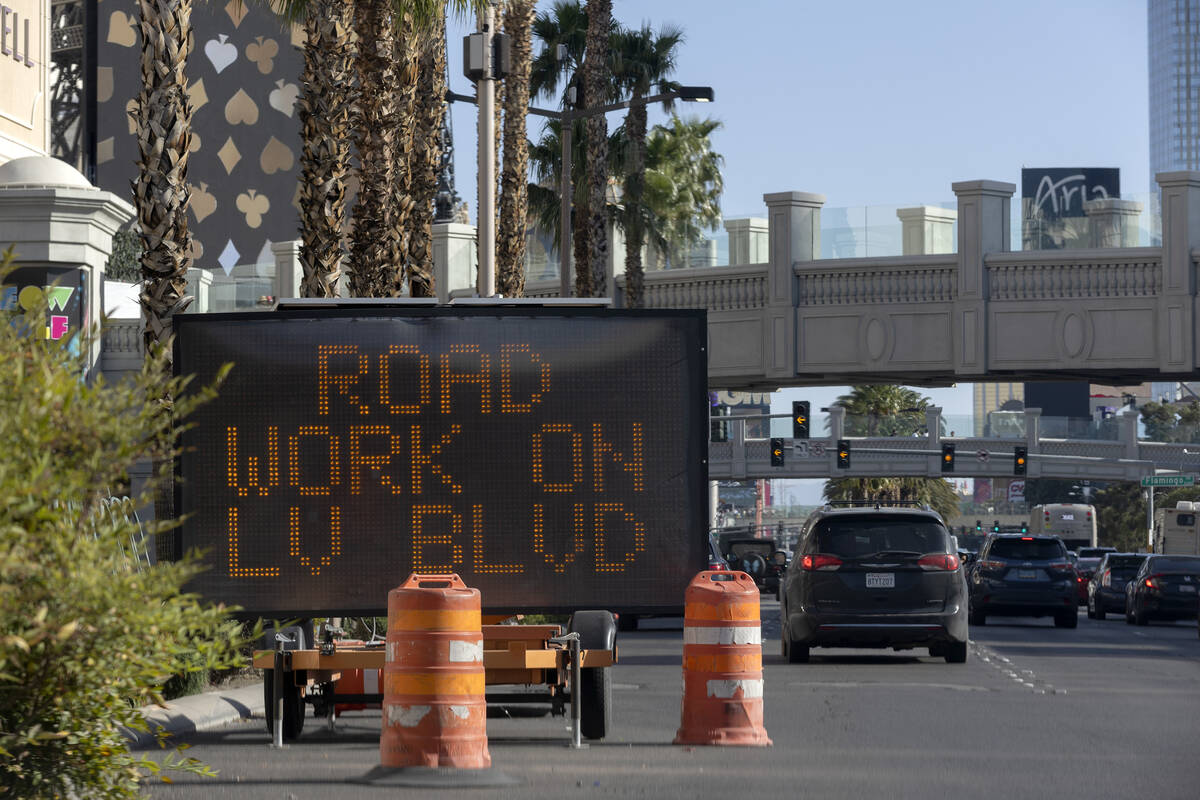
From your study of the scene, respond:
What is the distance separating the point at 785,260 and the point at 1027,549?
15.7 m

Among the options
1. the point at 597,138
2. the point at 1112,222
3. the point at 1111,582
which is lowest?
the point at 1111,582

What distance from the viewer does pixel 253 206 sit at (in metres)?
102

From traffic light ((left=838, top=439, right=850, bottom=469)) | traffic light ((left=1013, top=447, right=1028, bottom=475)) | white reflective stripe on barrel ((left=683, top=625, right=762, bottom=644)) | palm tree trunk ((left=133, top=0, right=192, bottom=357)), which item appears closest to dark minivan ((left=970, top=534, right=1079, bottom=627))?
palm tree trunk ((left=133, top=0, right=192, bottom=357))

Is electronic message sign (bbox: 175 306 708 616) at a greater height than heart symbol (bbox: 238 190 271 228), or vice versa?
heart symbol (bbox: 238 190 271 228)

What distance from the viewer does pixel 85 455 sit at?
6895 mm

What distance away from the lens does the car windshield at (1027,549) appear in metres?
33.8

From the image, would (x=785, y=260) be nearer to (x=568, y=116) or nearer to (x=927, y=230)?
(x=927, y=230)

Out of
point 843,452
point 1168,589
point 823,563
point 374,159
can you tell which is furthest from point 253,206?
point 823,563

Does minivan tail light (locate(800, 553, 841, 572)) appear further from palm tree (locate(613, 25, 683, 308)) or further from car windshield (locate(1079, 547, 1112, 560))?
car windshield (locate(1079, 547, 1112, 560))

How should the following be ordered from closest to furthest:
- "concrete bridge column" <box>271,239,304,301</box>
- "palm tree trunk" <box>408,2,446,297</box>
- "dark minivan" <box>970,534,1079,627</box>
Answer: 1. "palm tree trunk" <box>408,2,446,297</box>
2. "dark minivan" <box>970,534,1079,627</box>
3. "concrete bridge column" <box>271,239,304,301</box>

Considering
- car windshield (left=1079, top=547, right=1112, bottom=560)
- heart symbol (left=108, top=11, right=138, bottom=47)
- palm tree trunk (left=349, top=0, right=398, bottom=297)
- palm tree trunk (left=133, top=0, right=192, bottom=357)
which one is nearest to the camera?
palm tree trunk (left=133, top=0, right=192, bottom=357)

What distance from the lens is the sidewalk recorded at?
43.1 ft

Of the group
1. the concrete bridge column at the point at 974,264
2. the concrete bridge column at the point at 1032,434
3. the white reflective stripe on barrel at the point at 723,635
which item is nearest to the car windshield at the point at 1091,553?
the concrete bridge column at the point at 1032,434

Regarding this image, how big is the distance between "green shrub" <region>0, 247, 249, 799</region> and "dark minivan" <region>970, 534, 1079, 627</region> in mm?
27384
